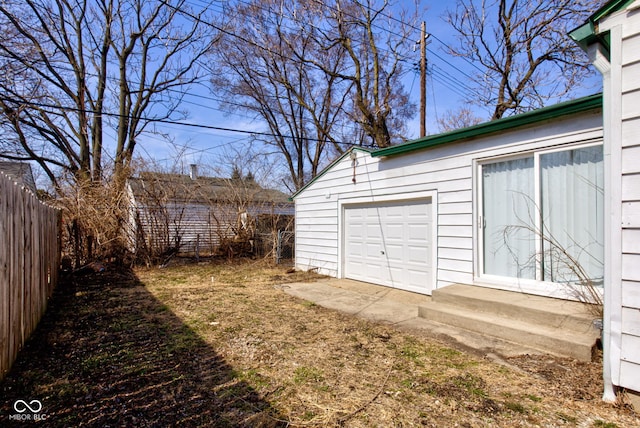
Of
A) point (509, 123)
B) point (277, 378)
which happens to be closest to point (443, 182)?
point (509, 123)

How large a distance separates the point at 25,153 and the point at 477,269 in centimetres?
1792

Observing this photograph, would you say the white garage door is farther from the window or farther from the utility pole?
the utility pole

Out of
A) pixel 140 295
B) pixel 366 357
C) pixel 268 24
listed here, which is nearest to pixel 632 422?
pixel 366 357

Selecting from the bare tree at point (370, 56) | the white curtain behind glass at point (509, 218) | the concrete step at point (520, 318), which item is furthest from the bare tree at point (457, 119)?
the concrete step at point (520, 318)

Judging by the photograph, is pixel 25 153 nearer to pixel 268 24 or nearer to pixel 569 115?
pixel 268 24

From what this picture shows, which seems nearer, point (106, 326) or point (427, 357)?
point (427, 357)

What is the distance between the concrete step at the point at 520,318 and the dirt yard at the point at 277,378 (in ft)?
0.71

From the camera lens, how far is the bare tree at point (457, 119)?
15751 mm

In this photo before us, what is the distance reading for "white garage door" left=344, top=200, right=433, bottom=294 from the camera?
6.24 meters

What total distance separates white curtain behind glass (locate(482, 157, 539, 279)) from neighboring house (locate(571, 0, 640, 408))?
215 cm

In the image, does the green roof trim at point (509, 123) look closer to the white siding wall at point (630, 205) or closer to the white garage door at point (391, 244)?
the white garage door at point (391, 244)

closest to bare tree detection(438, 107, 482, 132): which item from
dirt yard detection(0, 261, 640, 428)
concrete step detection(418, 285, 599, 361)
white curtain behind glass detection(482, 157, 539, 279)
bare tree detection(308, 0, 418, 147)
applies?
bare tree detection(308, 0, 418, 147)

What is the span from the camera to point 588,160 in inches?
162

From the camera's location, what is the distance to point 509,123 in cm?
473
